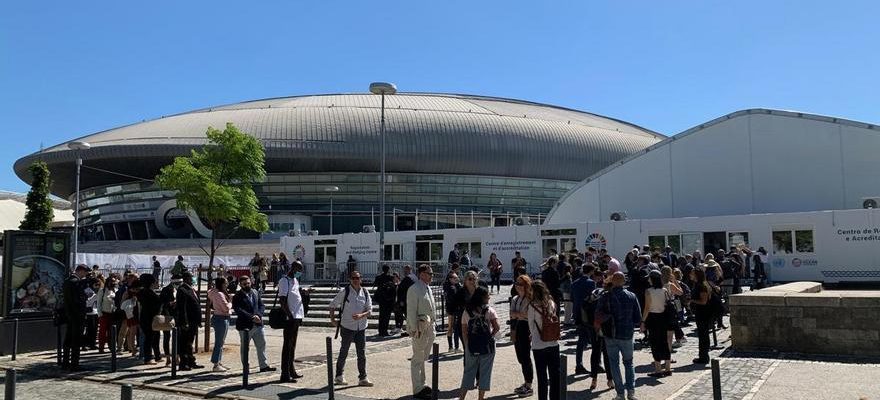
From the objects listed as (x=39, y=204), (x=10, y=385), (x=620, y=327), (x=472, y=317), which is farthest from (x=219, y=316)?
(x=39, y=204)

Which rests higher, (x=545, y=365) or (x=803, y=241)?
(x=803, y=241)

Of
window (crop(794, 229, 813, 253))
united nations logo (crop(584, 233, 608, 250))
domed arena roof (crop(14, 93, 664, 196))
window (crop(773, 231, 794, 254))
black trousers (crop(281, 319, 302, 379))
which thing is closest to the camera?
black trousers (crop(281, 319, 302, 379))

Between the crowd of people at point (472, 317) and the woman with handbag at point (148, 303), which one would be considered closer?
the crowd of people at point (472, 317)

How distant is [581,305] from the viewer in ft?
37.0

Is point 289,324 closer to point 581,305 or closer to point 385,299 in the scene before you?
point 581,305

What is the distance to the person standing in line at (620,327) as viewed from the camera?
30.4 feet

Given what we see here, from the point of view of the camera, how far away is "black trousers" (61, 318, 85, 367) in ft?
42.9

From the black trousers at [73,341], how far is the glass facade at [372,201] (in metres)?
51.5

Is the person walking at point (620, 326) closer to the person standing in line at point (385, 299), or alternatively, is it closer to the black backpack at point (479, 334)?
the black backpack at point (479, 334)

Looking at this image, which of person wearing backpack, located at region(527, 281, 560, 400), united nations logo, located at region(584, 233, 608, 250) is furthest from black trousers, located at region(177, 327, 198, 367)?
united nations logo, located at region(584, 233, 608, 250)

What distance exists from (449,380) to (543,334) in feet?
9.58

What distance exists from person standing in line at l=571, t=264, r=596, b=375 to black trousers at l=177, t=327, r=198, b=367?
6580 mm

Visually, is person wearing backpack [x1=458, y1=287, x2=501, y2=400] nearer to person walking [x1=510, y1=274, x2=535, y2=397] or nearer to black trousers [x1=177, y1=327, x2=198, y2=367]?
person walking [x1=510, y1=274, x2=535, y2=397]

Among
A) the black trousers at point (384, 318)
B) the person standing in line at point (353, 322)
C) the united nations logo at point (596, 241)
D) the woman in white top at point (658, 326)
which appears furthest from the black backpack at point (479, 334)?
the united nations logo at point (596, 241)
